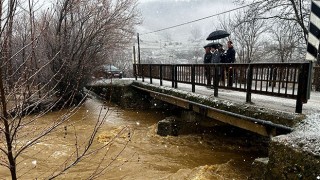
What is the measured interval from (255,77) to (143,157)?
12.8ft

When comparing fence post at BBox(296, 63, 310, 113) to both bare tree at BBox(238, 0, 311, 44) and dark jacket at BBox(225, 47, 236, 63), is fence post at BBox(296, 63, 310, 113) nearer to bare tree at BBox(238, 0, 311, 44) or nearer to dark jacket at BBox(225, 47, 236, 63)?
dark jacket at BBox(225, 47, 236, 63)

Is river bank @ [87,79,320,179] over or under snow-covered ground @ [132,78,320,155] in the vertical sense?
under

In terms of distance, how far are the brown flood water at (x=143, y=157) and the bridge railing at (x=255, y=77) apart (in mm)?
2073

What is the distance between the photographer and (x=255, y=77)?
6.65 meters

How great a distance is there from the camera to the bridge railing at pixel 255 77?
17.8ft

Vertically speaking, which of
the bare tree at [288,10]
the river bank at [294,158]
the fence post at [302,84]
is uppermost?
the bare tree at [288,10]

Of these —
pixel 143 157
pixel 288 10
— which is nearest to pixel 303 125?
pixel 143 157

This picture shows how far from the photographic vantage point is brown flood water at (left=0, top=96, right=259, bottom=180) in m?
6.76

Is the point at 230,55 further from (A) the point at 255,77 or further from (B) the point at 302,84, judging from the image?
(B) the point at 302,84

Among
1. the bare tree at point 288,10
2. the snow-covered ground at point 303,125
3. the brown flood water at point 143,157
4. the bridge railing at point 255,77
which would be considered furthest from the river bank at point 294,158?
the bare tree at point 288,10

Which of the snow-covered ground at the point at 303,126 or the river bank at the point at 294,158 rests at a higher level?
the snow-covered ground at the point at 303,126

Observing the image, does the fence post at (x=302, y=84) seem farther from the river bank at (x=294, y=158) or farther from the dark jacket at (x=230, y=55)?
the dark jacket at (x=230, y=55)

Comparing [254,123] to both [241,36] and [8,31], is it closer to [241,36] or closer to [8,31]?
[8,31]

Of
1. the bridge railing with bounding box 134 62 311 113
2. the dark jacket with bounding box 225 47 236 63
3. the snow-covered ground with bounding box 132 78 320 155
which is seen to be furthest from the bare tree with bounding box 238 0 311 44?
the snow-covered ground with bounding box 132 78 320 155
